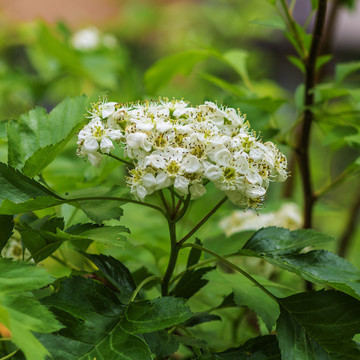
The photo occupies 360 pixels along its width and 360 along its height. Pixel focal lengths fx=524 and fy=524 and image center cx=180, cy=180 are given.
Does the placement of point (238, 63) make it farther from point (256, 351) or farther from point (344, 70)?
point (256, 351)

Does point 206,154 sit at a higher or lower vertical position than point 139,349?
higher

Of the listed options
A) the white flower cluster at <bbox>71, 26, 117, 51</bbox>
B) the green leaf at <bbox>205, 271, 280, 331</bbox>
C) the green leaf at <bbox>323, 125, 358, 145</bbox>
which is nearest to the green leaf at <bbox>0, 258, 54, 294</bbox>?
the green leaf at <bbox>205, 271, 280, 331</bbox>

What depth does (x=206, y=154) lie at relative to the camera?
53 centimetres

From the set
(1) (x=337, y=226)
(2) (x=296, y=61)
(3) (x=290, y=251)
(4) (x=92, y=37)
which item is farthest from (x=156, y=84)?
(1) (x=337, y=226)

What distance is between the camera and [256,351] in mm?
531

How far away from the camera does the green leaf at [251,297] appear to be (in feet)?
1.85

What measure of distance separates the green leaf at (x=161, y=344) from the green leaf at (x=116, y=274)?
1.7 inches

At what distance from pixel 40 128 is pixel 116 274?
0.21m

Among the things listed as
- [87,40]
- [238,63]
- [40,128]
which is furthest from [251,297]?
[87,40]

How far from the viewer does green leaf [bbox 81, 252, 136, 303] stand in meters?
0.52

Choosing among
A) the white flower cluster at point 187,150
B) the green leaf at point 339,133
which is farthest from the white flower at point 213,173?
the green leaf at point 339,133

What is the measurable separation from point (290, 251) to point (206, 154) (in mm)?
140

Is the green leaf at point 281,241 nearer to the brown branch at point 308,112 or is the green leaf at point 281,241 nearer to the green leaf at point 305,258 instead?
the green leaf at point 305,258

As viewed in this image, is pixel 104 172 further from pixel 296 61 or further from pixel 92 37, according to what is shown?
pixel 92 37
